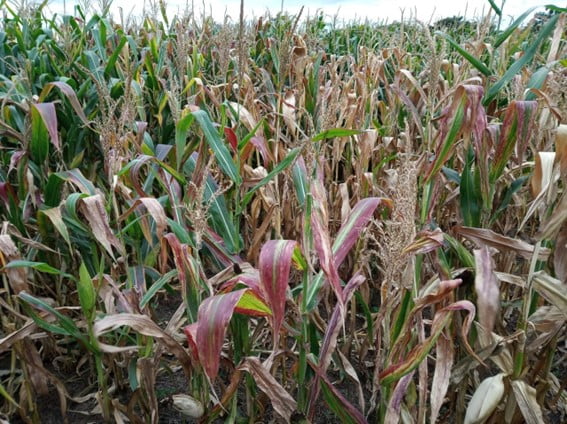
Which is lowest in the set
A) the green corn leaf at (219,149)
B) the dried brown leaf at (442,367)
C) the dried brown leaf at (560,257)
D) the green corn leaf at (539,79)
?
the dried brown leaf at (442,367)

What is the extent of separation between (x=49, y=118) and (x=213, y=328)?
1.00 metres

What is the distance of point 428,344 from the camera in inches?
43.0

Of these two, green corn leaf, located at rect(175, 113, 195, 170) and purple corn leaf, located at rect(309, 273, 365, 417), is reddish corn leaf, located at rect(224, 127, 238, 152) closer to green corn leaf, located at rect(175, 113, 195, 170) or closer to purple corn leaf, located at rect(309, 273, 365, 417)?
green corn leaf, located at rect(175, 113, 195, 170)

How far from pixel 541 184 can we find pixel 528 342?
1.44 feet

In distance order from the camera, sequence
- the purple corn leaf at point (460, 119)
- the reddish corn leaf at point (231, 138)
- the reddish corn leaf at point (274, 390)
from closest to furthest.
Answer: the reddish corn leaf at point (274, 390)
the purple corn leaf at point (460, 119)
the reddish corn leaf at point (231, 138)

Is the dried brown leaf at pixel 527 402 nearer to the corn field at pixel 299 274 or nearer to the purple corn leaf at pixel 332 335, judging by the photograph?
the corn field at pixel 299 274

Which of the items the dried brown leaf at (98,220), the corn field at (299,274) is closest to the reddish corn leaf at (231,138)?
the corn field at (299,274)

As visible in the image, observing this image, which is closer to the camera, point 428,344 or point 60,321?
point 428,344

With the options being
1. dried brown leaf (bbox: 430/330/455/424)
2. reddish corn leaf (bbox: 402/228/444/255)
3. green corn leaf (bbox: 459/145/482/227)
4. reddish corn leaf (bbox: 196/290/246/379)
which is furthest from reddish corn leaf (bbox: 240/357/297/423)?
green corn leaf (bbox: 459/145/482/227)

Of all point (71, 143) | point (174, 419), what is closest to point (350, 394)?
point (174, 419)

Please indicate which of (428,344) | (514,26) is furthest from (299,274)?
(514,26)

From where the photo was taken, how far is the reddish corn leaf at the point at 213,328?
103 cm

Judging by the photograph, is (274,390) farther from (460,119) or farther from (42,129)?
(42,129)

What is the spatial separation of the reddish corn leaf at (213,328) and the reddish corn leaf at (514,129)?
2.66ft
